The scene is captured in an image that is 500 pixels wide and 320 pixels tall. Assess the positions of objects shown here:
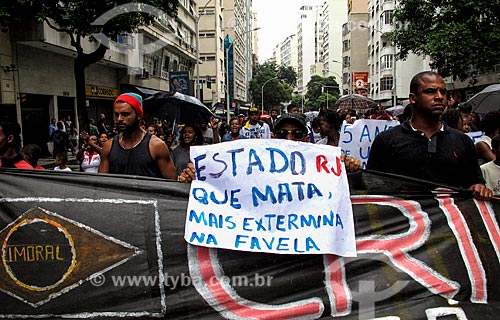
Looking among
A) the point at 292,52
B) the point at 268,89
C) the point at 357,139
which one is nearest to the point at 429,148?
the point at 357,139

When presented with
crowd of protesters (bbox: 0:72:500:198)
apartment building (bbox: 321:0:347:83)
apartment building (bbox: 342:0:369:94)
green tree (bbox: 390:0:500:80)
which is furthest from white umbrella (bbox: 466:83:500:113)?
apartment building (bbox: 321:0:347:83)

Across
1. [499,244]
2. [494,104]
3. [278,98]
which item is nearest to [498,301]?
[499,244]

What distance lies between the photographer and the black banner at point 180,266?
8.87ft

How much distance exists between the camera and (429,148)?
10.1 feet

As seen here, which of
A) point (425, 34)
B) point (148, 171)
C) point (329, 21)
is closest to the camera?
point (148, 171)

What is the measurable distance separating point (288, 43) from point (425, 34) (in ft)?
601

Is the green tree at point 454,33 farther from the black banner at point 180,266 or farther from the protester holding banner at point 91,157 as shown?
the black banner at point 180,266

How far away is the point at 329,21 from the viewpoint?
374ft

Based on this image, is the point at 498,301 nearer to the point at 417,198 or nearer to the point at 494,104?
the point at 417,198

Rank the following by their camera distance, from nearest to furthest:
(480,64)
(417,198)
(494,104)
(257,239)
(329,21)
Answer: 1. (257,239)
2. (417,198)
3. (494,104)
4. (480,64)
5. (329,21)

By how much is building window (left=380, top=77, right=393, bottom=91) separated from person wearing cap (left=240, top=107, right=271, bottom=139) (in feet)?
159

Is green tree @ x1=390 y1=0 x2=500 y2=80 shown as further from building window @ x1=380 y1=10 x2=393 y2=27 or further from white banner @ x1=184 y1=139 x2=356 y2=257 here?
building window @ x1=380 y1=10 x2=393 y2=27

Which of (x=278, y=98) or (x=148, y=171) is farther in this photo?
(x=278, y=98)

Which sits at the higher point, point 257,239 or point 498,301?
point 257,239
